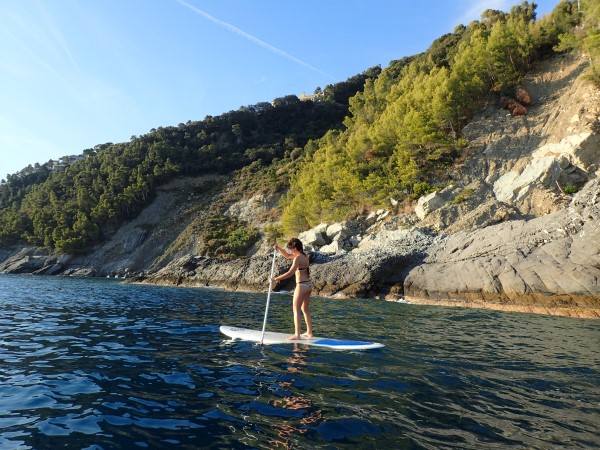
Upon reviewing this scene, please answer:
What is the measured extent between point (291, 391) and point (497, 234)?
2333cm

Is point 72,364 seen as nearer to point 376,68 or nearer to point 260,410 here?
point 260,410

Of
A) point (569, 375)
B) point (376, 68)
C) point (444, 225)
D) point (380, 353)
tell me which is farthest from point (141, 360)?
point (376, 68)

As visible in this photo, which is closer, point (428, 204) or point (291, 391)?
point (291, 391)

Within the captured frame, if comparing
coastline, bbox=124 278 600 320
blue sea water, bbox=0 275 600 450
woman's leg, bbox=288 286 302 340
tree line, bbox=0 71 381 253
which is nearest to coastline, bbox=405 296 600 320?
coastline, bbox=124 278 600 320

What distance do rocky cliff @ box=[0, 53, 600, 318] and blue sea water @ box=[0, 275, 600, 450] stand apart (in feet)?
30.0

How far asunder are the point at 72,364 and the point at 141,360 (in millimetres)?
1262

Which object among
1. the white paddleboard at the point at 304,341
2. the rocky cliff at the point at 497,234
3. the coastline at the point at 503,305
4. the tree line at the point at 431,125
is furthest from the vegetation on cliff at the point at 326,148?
the white paddleboard at the point at 304,341

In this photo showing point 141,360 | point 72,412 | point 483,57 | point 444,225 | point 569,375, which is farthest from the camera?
point 483,57

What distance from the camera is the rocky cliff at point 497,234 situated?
20.1 metres

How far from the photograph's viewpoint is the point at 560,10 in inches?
2063

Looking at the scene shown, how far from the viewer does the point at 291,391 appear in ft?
20.6

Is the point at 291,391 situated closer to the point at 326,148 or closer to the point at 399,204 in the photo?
the point at 399,204

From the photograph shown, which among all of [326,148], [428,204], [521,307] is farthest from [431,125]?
[521,307]

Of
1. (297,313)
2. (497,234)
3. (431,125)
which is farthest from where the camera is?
(431,125)
